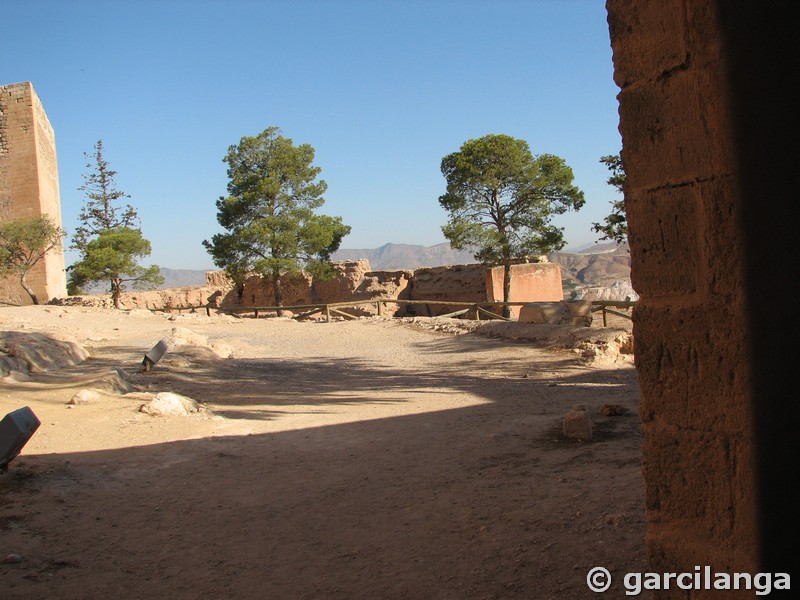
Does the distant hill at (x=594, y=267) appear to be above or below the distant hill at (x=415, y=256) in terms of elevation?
below

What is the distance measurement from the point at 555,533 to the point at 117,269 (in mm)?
28312

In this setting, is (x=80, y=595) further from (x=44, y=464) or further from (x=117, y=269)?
(x=117, y=269)

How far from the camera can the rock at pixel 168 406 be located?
22.1 ft

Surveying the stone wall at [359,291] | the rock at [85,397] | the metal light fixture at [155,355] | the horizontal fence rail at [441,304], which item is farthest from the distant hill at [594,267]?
the rock at [85,397]

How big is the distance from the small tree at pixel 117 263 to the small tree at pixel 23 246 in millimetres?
1822

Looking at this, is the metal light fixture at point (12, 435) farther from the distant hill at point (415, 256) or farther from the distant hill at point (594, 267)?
the distant hill at point (415, 256)

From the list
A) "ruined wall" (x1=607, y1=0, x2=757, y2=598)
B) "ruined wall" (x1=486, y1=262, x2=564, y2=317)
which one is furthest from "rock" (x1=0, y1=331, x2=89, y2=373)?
"ruined wall" (x1=486, y1=262, x2=564, y2=317)

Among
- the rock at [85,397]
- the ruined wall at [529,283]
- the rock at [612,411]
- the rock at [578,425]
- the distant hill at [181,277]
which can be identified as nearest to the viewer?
the rock at [578,425]

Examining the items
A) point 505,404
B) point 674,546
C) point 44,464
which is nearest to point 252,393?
point 505,404

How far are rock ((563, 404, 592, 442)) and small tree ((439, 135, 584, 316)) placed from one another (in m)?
20.1

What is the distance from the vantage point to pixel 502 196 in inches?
1022

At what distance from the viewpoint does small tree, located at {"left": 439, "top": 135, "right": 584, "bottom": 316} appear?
25.3m

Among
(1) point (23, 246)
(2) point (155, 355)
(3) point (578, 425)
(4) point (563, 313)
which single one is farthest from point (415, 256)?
(3) point (578, 425)

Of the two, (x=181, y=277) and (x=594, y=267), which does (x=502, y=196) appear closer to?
(x=594, y=267)
